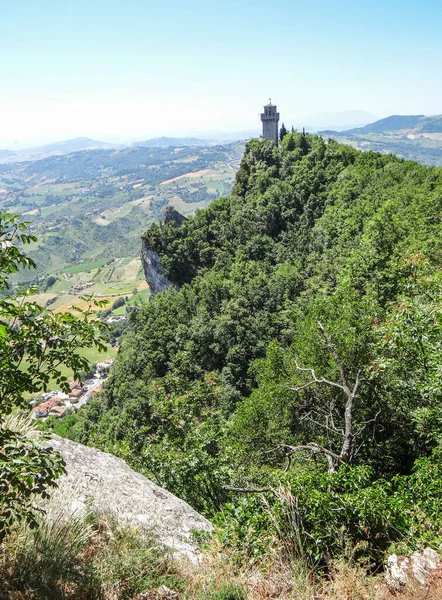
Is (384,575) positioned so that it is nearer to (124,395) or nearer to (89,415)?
(124,395)

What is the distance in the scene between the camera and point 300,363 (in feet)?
55.8

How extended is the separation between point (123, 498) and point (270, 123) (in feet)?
308

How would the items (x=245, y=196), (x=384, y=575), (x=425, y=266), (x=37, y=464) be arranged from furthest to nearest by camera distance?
(x=245, y=196), (x=425, y=266), (x=384, y=575), (x=37, y=464)

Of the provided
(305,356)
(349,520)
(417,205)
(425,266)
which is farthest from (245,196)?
(349,520)

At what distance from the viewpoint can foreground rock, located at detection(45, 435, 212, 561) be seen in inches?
322

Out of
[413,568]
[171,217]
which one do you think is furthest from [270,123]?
[413,568]

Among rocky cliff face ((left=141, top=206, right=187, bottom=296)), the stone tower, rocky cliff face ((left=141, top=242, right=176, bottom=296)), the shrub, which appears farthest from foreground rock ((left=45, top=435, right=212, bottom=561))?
the stone tower

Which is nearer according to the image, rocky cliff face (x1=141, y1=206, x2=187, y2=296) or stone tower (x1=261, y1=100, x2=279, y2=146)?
rocky cliff face (x1=141, y1=206, x2=187, y2=296)

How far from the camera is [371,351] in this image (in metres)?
14.8

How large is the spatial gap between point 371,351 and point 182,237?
59596 millimetres

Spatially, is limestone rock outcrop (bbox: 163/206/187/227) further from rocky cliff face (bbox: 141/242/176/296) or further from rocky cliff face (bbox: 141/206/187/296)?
rocky cliff face (bbox: 141/242/176/296)

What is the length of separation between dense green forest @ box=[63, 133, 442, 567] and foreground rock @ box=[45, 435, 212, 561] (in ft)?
3.60

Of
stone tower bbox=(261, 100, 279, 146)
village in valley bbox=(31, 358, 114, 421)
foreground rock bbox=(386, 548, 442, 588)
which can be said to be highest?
stone tower bbox=(261, 100, 279, 146)

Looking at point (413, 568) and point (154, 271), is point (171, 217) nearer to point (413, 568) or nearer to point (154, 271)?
point (154, 271)
